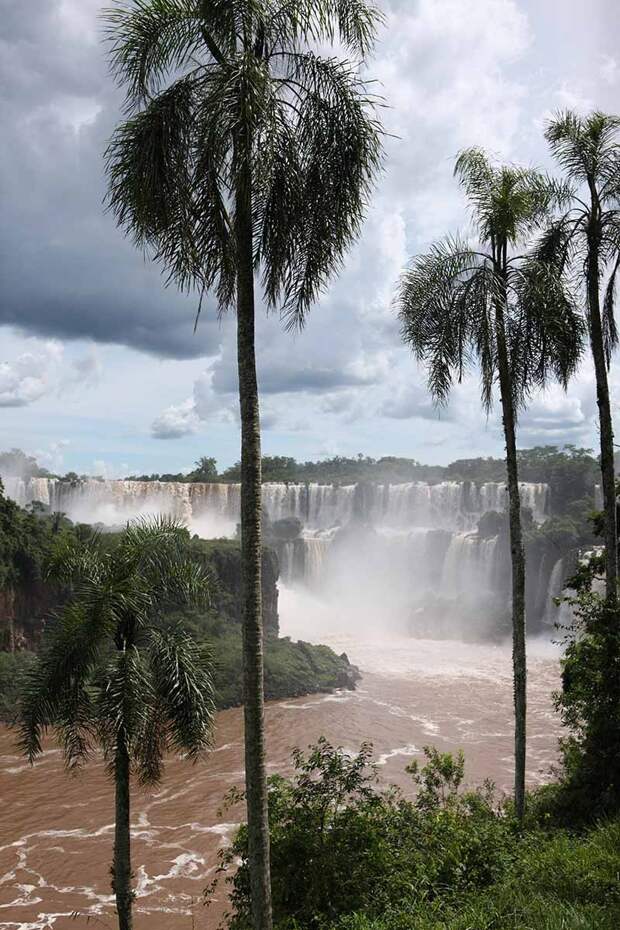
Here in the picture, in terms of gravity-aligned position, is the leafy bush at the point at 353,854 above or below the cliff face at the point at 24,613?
above

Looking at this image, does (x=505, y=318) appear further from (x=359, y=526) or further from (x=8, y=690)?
(x=359, y=526)

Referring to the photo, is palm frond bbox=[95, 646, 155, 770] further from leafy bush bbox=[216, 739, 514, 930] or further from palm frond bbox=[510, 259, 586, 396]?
palm frond bbox=[510, 259, 586, 396]

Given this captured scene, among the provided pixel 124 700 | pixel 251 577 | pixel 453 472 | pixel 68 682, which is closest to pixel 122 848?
pixel 124 700

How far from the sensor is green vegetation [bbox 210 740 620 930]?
5.43m

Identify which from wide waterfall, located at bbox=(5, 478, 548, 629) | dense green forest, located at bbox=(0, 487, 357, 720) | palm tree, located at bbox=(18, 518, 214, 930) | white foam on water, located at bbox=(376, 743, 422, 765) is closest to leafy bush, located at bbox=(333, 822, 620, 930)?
palm tree, located at bbox=(18, 518, 214, 930)

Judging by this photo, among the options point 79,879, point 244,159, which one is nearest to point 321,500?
point 79,879

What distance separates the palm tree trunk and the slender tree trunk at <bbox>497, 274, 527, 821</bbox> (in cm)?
397

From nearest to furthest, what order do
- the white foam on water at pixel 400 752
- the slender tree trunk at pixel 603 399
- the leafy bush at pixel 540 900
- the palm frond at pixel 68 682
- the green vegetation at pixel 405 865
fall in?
1. the leafy bush at pixel 540 900
2. the green vegetation at pixel 405 865
3. the palm frond at pixel 68 682
4. the slender tree trunk at pixel 603 399
5. the white foam on water at pixel 400 752

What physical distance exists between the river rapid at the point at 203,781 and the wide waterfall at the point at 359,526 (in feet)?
32.7

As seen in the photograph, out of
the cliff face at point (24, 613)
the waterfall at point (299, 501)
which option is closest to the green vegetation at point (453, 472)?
the waterfall at point (299, 501)

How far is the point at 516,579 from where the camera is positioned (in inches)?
339

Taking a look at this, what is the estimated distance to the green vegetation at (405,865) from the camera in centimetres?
543

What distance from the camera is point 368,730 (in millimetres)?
24016

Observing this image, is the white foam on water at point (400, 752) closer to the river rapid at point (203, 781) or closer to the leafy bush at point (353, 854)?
the river rapid at point (203, 781)
